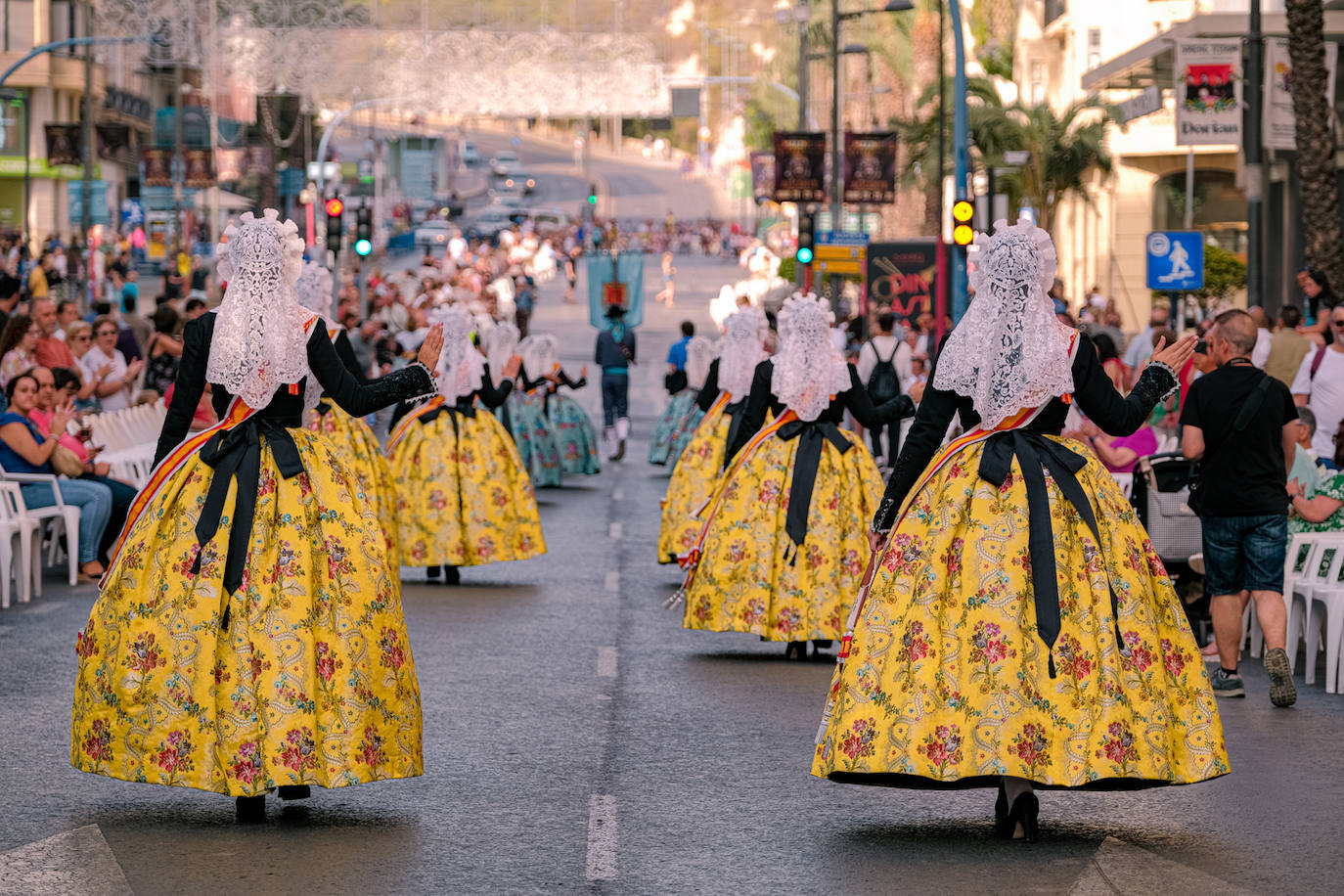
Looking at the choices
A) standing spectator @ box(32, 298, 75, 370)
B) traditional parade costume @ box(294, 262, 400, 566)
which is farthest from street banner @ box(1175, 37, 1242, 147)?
traditional parade costume @ box(294, 262, 400, 566)

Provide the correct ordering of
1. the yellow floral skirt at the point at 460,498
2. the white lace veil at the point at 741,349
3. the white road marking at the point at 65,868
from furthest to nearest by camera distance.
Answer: the yellow floral skirt at the point at 460,498
the white lace veil at the point at 741,349
the white road marking at the point at 65,868

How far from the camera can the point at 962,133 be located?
107 ft

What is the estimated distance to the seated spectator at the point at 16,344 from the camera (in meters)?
18.2

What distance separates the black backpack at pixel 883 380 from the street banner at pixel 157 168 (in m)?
43.5

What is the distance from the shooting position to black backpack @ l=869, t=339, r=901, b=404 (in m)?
25.0

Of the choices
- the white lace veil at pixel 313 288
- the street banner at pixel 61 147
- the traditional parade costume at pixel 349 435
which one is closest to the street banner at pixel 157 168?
the street banner at pixel 61 147

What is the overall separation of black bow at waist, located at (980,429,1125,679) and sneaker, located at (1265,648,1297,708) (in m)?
3.78

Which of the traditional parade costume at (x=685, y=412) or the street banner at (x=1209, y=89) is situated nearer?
the traditional parade costume at (x=685, y=412)

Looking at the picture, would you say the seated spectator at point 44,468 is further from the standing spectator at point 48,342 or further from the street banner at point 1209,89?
the street banner at point 1209,89

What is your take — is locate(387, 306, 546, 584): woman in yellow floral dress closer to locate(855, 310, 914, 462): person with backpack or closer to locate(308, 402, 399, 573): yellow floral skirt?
locate(308, 402, 399, 573): yellow floral skirt

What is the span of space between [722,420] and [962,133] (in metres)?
16.5

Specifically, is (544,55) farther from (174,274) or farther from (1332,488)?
(1332,488)

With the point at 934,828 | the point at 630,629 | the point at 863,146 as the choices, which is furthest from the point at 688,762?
the point at 863,146

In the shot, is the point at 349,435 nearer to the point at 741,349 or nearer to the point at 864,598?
the point at 741,349
